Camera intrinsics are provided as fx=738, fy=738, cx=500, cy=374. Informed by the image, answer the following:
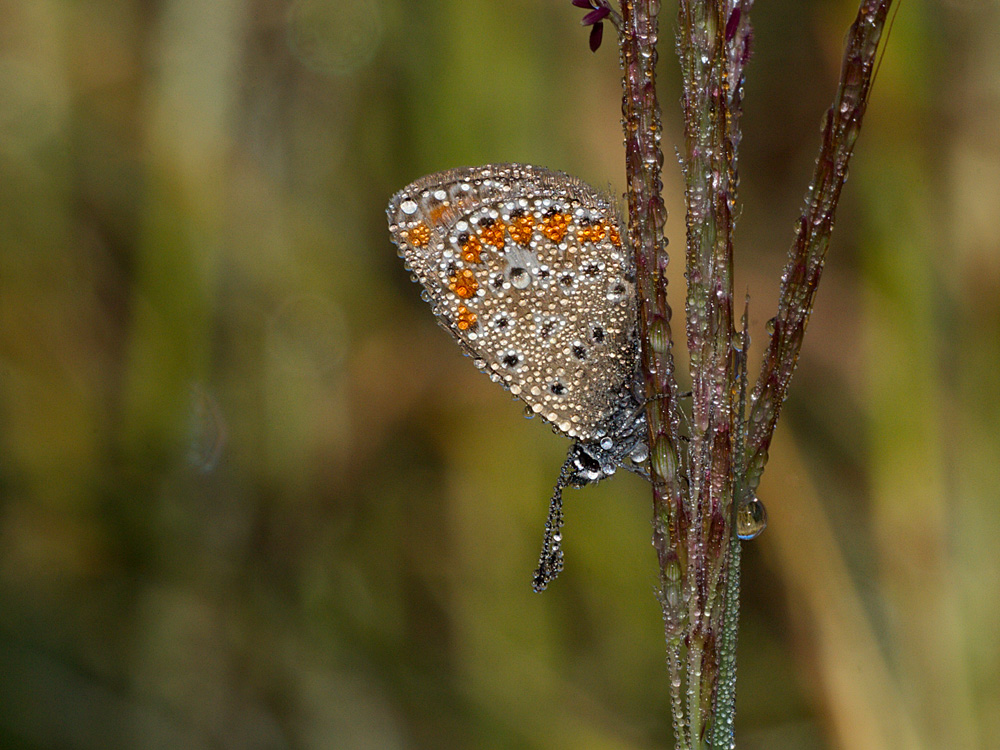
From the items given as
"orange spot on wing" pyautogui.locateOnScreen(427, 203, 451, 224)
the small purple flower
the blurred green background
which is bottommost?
the blurred green background

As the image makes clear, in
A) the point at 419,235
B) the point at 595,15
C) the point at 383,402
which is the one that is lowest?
the point at 383,402

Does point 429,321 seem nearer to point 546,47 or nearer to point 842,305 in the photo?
point 546,47

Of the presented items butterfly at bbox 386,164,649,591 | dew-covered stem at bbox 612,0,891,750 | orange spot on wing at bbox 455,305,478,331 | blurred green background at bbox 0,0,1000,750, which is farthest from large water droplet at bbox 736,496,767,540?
blurred green background at bbox 0,0,1000,750

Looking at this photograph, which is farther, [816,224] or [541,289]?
[541,289]

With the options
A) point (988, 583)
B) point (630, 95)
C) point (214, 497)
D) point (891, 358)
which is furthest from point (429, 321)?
point (988, 583)

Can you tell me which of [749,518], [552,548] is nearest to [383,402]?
[552,548]

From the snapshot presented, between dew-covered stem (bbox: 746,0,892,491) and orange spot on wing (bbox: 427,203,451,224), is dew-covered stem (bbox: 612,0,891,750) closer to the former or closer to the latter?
dew-covered stem (bbox: 746,0,892,491)

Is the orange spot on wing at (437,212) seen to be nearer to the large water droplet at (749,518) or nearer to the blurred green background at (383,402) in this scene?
the large water droplet at (749,518)

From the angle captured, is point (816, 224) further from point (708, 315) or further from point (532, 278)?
point (532, 278)
